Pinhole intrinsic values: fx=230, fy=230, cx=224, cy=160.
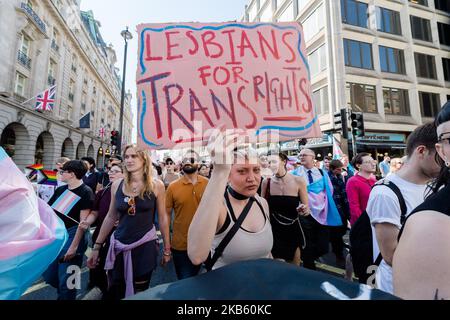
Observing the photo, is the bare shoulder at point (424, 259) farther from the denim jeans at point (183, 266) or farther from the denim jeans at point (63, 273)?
the denim jeans at point (63, 273)

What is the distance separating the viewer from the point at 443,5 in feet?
63.3

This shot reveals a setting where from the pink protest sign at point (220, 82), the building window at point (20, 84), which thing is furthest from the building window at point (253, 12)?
the pink protest sign at point (220, 82)

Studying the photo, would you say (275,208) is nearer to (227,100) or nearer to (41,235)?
(227,100)

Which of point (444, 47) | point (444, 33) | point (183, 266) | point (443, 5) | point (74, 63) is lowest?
point (183, 266)

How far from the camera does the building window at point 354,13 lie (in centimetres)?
1544

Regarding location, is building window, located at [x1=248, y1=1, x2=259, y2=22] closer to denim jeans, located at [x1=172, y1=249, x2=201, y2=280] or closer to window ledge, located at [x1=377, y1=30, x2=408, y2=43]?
window ledge, located at [x1=377, y1=30, x2=408, y2=43]

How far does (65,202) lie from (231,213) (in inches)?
96.8

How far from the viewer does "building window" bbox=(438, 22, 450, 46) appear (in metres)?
18.8

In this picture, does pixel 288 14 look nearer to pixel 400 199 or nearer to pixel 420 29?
pixel 420 29

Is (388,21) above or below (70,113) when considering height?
above

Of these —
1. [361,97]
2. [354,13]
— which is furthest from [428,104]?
[354,13]

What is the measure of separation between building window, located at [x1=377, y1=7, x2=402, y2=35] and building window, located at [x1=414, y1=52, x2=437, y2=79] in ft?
8.02

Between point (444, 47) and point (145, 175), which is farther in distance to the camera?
point (444, 47)

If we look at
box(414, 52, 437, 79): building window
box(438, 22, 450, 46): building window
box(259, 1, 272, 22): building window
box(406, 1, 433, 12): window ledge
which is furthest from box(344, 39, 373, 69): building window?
box(259, 1, 272, 22): building window
